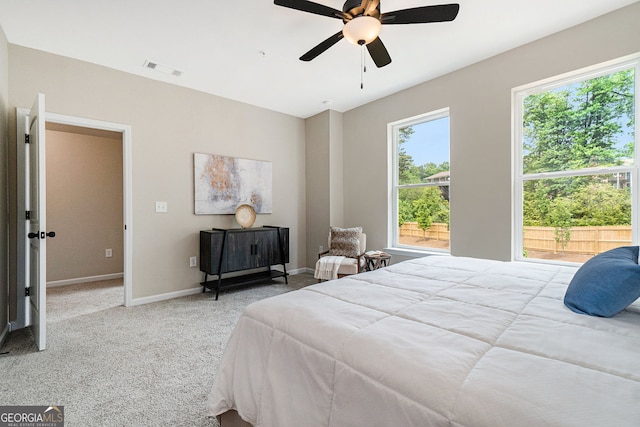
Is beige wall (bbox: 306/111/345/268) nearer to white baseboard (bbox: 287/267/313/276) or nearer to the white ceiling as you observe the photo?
white baseboard (bbox: 287/267/313/276)

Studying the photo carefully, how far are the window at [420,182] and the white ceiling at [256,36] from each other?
2.11 feet

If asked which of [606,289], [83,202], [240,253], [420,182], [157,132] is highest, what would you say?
[157,132]

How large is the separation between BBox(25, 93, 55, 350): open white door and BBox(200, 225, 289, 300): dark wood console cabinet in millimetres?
1584

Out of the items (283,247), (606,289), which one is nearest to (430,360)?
(606,289)

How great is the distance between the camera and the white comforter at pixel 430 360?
0.67m

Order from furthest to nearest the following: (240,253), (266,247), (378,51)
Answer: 1. (266,247)
2. (240,253)
3. (378,51)

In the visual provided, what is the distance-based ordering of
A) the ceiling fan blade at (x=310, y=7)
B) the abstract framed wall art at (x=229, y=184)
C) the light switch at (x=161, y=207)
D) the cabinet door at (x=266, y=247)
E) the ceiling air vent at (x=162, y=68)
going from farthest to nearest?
1. the cabinet door at (x=266, y=247)
2. the abstract framed wall art at (x=229, y=184)
3. the light switch at (x=161, y=207)
4. the ceiling air vent at (x=162, y=68)
5. the ceiling fan blade at (x=310, y=7)

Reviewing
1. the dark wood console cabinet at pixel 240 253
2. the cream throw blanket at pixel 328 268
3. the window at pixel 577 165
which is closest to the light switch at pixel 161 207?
the dark wood console cabinet at pixel 240 253

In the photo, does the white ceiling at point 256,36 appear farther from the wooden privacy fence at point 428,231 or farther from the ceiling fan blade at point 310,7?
the wooden privacy fence at point 428,231

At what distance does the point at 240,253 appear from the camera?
389cm

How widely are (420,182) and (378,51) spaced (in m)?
2.03

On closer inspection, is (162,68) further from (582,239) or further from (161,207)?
(582,239)

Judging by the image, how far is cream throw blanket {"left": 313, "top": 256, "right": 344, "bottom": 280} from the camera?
12.3 feet

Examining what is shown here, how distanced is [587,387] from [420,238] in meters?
3.37
